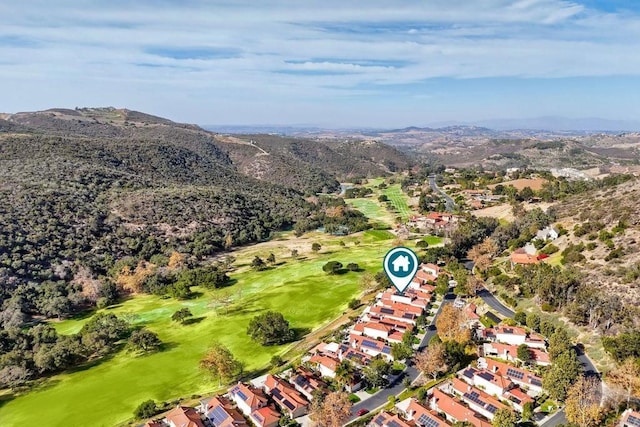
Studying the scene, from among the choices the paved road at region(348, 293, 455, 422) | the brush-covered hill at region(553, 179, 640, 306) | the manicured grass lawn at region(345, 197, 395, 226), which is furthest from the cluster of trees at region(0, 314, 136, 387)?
Result: the manicured grass lawn at region(345, 197, 395, 226)

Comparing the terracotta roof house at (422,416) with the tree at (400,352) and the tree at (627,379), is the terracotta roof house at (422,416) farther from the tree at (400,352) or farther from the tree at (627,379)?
the tree at (627,379)

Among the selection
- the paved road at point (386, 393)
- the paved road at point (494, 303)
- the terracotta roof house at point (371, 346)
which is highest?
the paved road at point (494, 303)

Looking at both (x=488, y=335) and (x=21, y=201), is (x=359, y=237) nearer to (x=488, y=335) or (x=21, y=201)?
(x=488, y=335)

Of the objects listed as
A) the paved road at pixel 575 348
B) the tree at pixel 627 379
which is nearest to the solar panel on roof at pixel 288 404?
the paved road at pixel 575 348

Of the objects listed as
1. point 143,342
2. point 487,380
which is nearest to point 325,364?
point 487,380

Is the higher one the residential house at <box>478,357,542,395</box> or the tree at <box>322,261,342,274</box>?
the residential house at <box>478,357,542,395</box>

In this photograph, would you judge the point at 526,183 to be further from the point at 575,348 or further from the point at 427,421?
the point at 427,421

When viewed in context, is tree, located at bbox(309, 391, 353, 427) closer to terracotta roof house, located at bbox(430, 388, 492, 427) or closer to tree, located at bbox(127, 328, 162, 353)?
terracotta roof house, located at bbox(430, 388, 492, 427)
